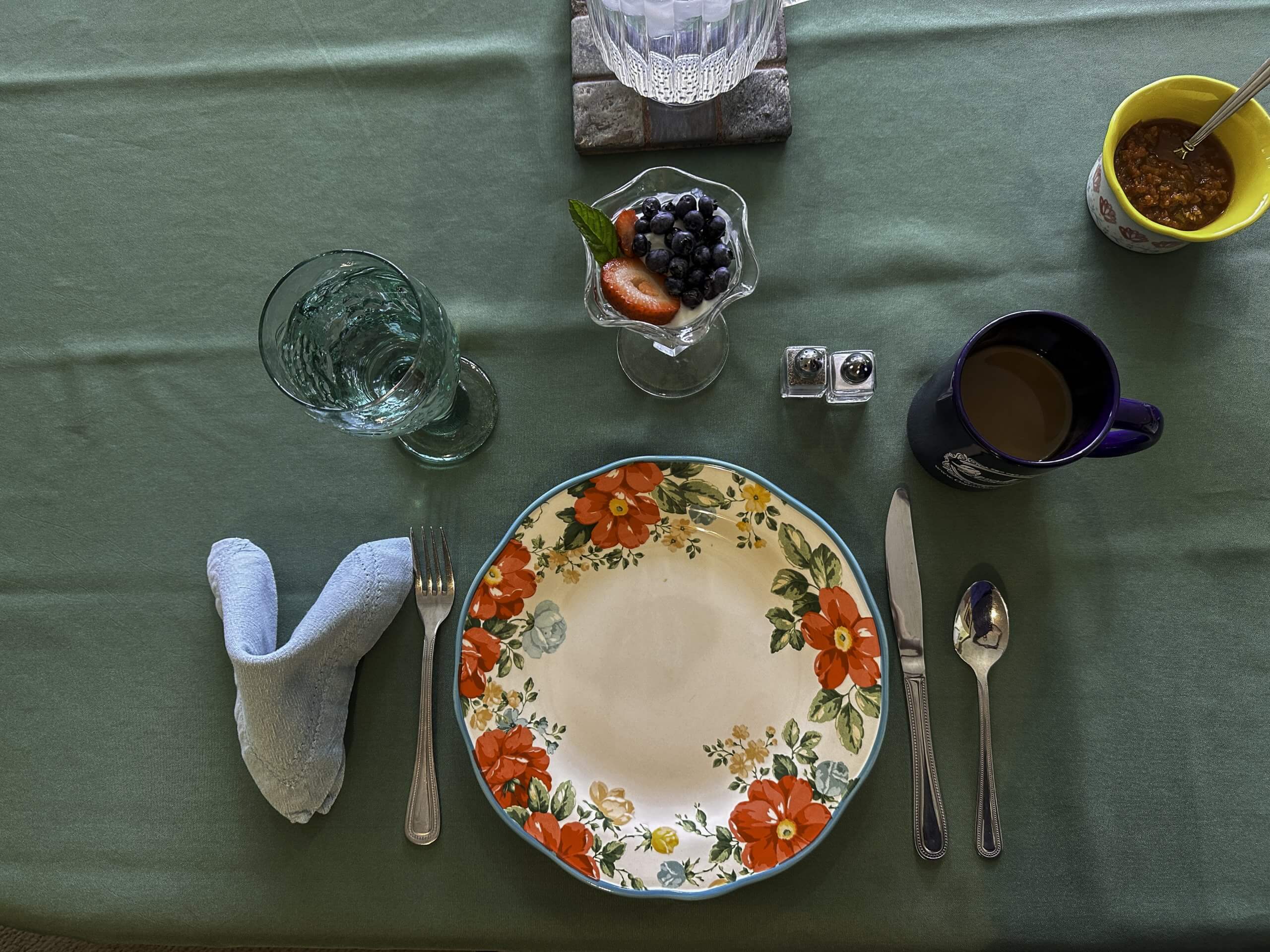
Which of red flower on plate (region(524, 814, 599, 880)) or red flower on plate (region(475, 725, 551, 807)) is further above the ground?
red flower on plate (region(475, 725, 551, 807))

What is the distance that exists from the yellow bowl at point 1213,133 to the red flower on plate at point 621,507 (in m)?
0.57

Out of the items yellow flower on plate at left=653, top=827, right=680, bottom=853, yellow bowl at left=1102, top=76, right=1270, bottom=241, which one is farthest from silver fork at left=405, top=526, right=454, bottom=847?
yellow bowl at left=1102, top=76, right=1270, bottom=241

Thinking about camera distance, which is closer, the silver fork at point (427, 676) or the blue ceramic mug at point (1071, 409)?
the blue ceramic mug at point (1071, 409)

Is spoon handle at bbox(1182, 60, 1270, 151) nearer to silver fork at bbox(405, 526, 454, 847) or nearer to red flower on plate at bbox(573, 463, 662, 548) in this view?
red flower on plate at bbox(573, 463, 662, 548)

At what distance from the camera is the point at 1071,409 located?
736 millimetres

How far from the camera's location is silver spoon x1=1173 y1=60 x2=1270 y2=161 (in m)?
0.70

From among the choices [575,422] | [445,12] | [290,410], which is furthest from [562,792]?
[445,12]

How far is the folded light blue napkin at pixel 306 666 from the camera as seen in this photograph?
0.75 m

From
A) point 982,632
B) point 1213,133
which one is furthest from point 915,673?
point 1213,133

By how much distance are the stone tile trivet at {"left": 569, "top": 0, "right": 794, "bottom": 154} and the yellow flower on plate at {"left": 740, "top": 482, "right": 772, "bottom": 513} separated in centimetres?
40

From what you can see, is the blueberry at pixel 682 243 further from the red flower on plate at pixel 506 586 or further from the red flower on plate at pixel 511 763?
the red flower on plate at pixel 511 763

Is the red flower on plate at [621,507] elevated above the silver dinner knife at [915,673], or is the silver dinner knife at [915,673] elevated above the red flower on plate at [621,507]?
the red flower on plate at [621,507]

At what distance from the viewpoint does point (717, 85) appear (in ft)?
2.71

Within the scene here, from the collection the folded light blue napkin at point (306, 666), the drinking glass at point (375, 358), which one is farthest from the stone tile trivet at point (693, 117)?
the folded light blue napkin at point (306, 666)
